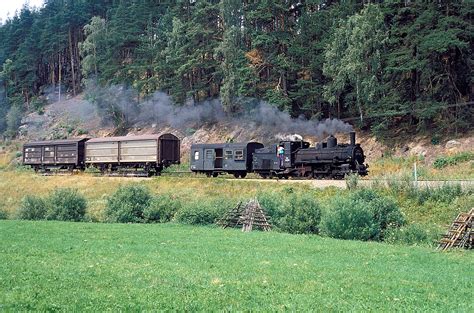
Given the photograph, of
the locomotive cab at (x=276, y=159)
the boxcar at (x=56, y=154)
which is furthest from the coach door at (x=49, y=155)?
the locomotive cab at (x=276, y=159)

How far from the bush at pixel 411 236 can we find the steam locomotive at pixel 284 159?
1131 centimetres

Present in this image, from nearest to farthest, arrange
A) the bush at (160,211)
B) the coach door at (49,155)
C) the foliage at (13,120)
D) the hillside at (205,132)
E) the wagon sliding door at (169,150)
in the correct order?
the bush at (160,211) → the hillside at (205,132) → the wagon sliding door at (169,150) → the coach door at (49,155) → the foliage at (13,120)

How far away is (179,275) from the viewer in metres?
11.6

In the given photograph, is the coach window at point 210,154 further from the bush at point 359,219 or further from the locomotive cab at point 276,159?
the bush at point 359,219

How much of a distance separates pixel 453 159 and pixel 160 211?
1929 centimetres

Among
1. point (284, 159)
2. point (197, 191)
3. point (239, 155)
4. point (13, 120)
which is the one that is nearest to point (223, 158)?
point (239, 155)

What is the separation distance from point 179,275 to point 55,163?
4547 cm

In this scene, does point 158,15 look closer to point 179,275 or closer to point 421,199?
point 421,199

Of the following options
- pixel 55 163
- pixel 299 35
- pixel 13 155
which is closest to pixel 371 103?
pixel 299 35

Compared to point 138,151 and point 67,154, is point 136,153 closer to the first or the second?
point 138,151

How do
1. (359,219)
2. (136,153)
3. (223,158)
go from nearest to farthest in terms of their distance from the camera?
1. (359,219)
2. (223,158)
3. (136,153)

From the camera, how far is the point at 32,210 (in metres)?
32.4

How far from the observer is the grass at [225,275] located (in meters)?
8.96

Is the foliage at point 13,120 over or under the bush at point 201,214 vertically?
over
